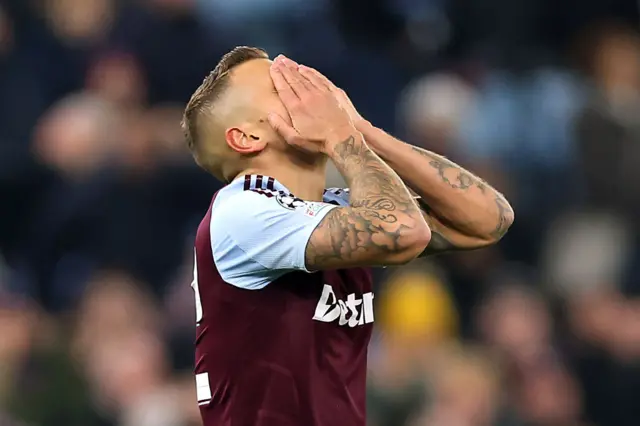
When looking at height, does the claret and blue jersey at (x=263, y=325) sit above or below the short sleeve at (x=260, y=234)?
below

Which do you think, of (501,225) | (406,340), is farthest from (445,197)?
(406,340)

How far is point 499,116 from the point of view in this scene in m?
9.66

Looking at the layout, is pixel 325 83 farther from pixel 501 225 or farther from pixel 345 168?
pixel 501 225

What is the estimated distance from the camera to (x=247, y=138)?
389 centimetres

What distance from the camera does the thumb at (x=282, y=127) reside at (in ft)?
12.5

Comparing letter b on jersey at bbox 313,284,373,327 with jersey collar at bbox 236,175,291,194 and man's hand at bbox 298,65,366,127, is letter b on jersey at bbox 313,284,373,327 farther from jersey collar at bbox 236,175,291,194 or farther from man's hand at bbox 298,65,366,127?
man's hand at bbox 298,65,366,127

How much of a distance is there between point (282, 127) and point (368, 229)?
17.2 inches

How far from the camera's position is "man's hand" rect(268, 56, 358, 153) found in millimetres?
3816

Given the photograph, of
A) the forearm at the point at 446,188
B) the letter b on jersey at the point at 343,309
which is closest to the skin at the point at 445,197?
the forearm at the point at 446,188

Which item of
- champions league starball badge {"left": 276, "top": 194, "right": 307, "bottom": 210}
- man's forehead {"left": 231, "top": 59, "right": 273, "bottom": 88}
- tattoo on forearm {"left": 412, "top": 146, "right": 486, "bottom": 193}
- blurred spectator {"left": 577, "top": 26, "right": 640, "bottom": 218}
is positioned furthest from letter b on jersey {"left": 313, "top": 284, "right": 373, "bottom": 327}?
blurred spectator {"left": 577, "top": 26, "right": 640, "bottom": 218}

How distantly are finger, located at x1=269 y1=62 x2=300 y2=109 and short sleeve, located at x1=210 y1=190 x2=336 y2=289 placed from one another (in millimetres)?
283

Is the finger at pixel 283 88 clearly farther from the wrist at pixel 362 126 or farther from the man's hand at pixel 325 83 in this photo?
the wrist at pixel 362 126

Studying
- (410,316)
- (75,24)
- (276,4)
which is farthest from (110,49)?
(410,316)

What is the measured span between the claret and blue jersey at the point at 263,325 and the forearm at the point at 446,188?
1.69 ft
